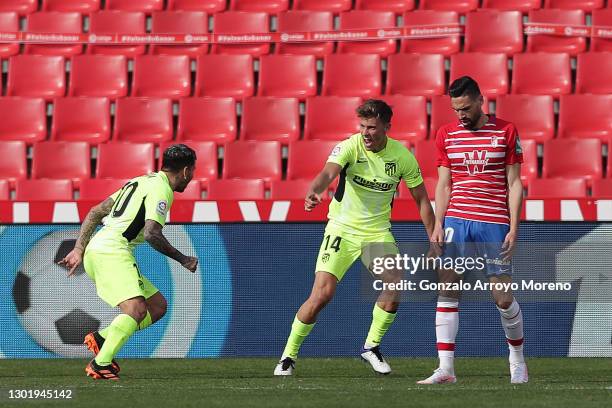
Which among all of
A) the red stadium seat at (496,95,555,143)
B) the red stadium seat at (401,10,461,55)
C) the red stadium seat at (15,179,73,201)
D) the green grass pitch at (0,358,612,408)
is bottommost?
the green grass pitch at (0,358,612,408)

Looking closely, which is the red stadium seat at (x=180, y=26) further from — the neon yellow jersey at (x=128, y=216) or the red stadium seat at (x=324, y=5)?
the neon yellow jersey at (x=128, y=216)

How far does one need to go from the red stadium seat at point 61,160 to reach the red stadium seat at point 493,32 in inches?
177

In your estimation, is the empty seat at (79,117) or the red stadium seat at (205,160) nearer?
the red stadium seat at (205,160)

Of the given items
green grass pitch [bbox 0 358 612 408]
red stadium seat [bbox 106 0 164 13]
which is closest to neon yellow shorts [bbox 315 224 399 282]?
green grass pitch [bbox 0 358 612 408]

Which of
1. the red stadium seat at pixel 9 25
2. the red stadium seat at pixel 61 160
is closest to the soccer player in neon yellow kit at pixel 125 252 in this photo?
the red stadium seat at pixel 61 160

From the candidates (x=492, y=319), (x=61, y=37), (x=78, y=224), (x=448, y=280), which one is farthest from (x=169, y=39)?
(x=448, y=280)

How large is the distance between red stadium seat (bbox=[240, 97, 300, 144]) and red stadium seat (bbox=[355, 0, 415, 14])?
2.33m

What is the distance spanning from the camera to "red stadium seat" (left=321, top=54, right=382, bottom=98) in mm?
13180

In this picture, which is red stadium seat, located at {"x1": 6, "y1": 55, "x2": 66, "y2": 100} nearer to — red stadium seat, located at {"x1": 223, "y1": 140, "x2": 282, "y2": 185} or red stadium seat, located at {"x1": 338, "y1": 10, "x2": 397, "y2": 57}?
red stadium seat, located at {"x1": 223, "y1": 140, "x2": 282, "y2": 185}

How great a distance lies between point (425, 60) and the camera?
13.3 m

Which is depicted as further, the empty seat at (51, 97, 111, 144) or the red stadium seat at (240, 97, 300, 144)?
the empty seat at (51, 97, 111, 144)

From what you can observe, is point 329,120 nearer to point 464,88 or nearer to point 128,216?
point 128,216

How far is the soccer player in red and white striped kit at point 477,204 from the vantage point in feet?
23.7

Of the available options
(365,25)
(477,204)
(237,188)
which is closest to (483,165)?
(477,204)
